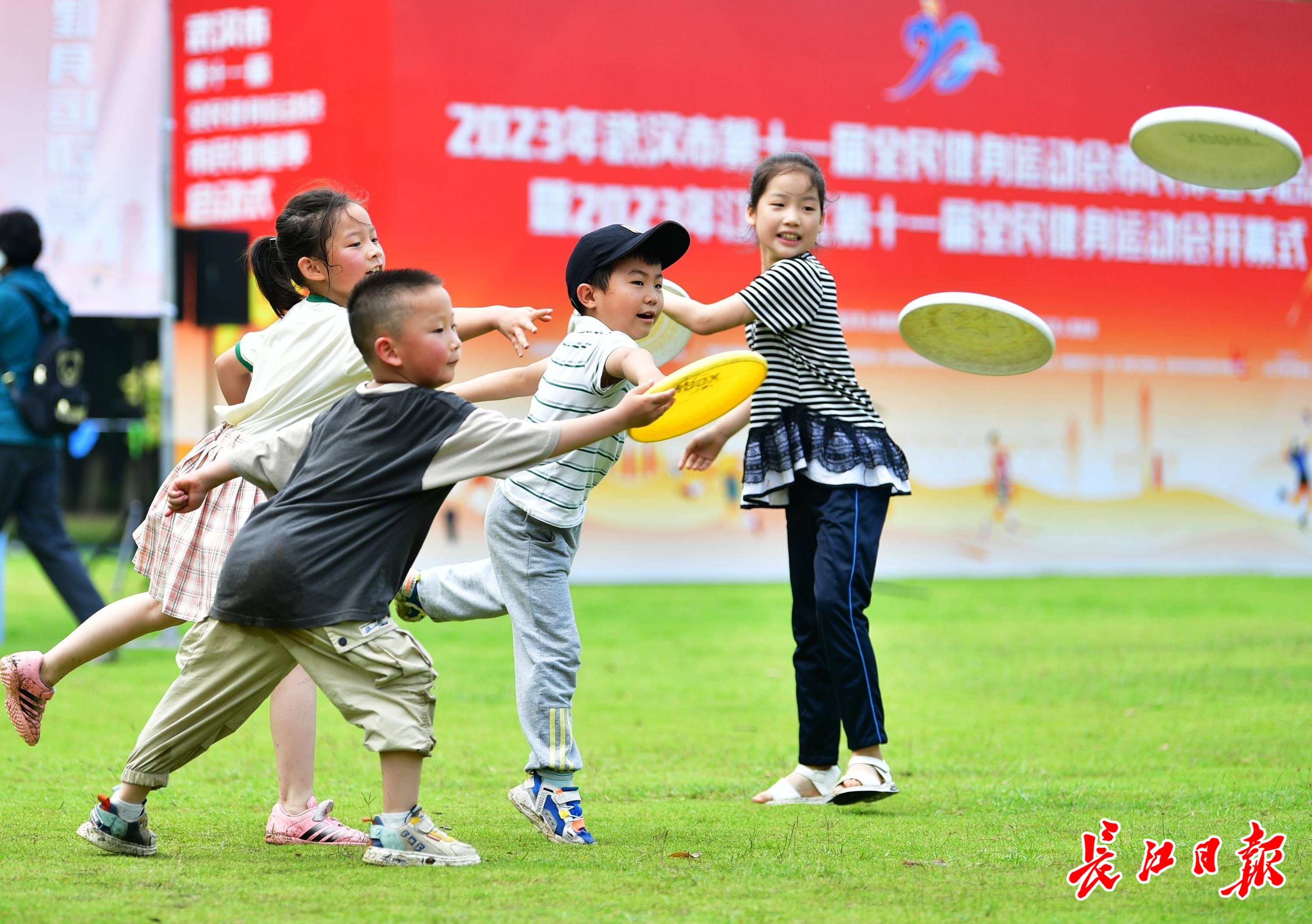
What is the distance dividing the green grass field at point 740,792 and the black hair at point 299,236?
4.14 feet

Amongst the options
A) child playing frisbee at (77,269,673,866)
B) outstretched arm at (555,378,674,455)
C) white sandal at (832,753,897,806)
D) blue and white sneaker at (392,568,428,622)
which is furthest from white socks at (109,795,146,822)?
white sandal at (832,753,897,806)

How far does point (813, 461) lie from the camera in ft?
12.3

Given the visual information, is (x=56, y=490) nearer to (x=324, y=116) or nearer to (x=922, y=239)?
(x=324, y=116)

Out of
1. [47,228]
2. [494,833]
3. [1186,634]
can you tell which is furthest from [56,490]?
[1186,634]

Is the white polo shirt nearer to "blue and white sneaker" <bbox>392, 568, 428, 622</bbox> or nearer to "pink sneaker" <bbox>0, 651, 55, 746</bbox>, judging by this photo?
"blue and white sneaker" <bbox>392, 568, 428, 622</bbox>

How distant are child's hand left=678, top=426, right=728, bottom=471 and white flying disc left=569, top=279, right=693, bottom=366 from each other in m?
0.23

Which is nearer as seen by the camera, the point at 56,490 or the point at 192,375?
the point at 56,490

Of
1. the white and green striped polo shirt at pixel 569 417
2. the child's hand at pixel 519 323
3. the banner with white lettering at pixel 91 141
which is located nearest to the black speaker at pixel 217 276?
the banner with white lettering at pixel 91 141

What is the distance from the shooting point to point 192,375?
1089cm

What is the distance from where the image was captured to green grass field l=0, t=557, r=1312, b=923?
2.54m

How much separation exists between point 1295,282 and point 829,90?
4.41 metres

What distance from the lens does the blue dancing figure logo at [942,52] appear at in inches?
451

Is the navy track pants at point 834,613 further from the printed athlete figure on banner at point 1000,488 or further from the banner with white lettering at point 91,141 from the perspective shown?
the printed athlete figure on banner at point 1000,488

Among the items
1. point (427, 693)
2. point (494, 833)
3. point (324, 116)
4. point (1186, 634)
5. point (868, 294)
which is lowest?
point (1186, 634)
